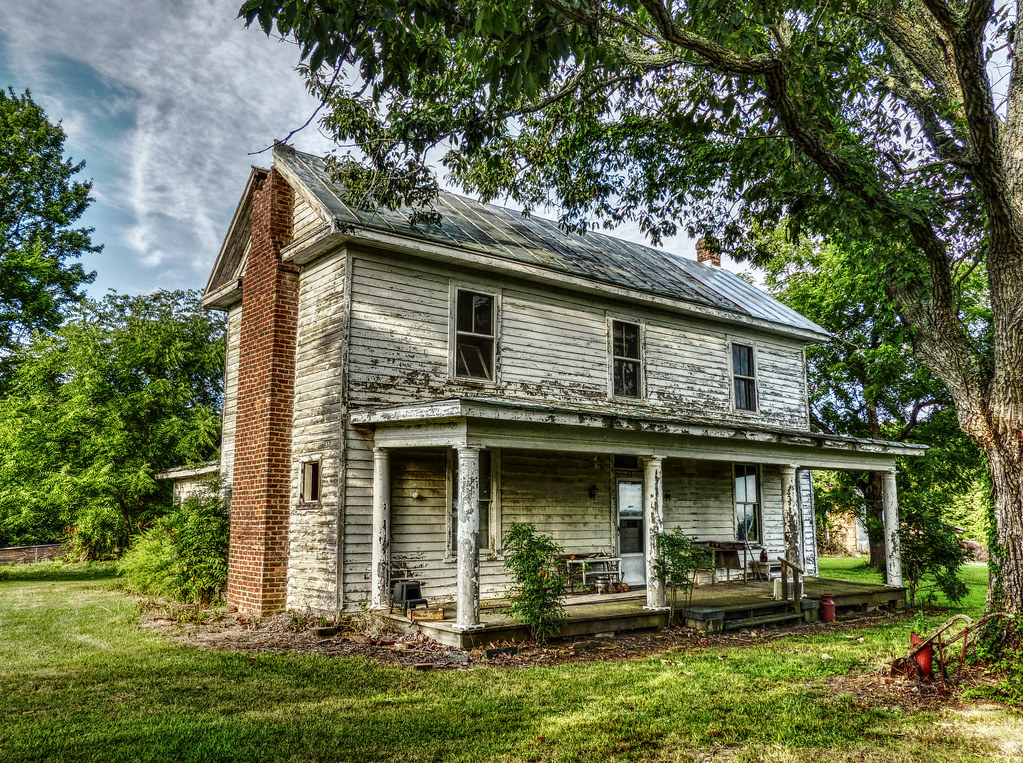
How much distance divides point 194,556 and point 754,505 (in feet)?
40.3

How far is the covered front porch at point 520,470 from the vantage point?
8922mm

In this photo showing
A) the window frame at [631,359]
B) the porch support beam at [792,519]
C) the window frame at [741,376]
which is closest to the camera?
the porch support beam at [792,519]

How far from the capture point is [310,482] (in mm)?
10719

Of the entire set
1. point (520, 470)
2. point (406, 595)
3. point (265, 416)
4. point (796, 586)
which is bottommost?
point (796, 586)

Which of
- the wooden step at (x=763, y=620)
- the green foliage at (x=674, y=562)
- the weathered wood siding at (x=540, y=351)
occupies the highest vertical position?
the weathered wood siding at (x=540, y=351)

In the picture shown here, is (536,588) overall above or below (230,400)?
below

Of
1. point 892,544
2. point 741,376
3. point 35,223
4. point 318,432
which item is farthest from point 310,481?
point 35,223

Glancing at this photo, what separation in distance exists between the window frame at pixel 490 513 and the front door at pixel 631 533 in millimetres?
3162

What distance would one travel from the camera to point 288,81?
372 inches

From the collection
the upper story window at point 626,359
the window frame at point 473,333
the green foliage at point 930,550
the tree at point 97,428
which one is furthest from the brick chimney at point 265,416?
the green foliage at point 930,550

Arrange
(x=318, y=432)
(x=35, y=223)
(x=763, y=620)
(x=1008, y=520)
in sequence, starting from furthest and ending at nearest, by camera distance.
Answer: (x=35, y=223) → (x=763, y=620) → (x=318, y=432) → (x=1008, y=520)

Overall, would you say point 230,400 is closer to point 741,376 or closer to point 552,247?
point 552,247

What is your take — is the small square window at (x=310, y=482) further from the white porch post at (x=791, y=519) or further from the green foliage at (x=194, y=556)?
the white porch post at (x=791, y=519)

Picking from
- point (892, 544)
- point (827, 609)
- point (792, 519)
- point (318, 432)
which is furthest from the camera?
point (892, 544)
